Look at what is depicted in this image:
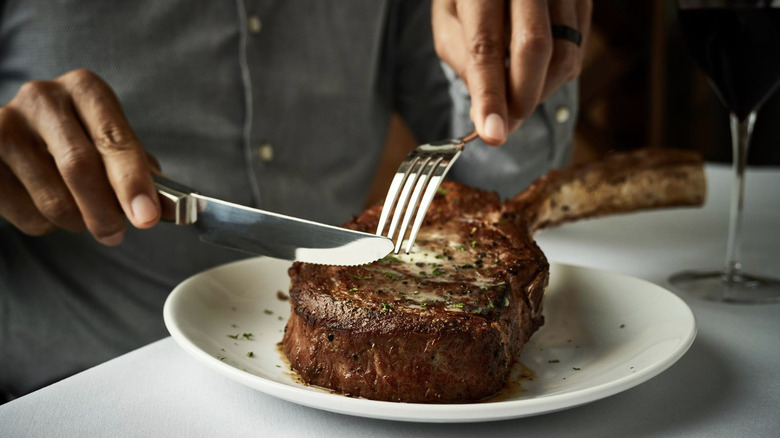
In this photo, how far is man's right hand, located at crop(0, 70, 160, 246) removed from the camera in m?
1.19

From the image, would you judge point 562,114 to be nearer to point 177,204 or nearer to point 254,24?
point 254,24

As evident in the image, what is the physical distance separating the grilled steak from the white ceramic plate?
0.15 ft

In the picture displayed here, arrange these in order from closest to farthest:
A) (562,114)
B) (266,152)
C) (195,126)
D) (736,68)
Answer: (736,68)
(195,126)
(266,152)
(562,114)

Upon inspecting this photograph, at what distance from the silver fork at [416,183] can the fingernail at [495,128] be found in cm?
5

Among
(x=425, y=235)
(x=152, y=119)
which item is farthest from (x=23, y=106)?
(x=425, y=235)

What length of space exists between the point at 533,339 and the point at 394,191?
1.04ft

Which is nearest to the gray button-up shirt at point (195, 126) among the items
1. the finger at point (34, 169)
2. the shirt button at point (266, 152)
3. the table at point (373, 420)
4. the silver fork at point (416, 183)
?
the shirt button at point (266, 152)

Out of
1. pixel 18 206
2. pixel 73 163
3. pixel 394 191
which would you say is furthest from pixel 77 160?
pixel 394 191

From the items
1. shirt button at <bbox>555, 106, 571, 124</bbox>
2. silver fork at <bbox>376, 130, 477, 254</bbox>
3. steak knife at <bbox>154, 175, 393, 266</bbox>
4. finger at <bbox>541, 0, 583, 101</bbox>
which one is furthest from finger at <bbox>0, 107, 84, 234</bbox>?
shirt button at <bbox>555, 106, 571, 124</bbox>

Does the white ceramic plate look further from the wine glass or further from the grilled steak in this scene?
the wine glass

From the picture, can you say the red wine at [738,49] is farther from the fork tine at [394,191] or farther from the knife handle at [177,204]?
the knife handle at [177,204]

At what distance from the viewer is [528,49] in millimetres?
1197

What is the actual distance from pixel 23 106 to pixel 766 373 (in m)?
1.37

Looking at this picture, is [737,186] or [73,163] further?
[737,186]
